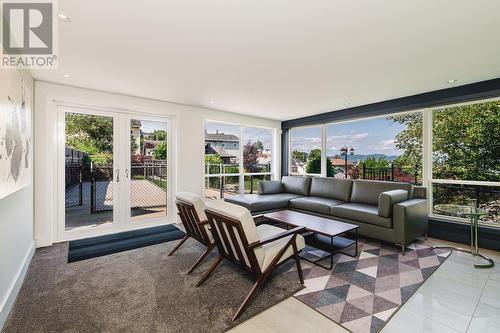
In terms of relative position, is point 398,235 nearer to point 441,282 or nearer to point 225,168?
point 441,282

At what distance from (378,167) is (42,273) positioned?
5669mm

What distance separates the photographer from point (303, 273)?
2.65 m

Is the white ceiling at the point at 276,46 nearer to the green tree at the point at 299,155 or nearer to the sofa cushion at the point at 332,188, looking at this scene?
the sofa cushion at the point at 332,188

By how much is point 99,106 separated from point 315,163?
483 centimetres

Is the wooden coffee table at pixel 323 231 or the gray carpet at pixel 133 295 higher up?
the wooden coffee table at pixel 323 231

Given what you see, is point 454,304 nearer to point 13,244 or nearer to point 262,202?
point 262,202

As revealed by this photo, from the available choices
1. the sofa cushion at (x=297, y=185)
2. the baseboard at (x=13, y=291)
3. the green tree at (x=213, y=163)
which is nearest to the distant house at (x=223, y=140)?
the green tree at (x=213, y=163)

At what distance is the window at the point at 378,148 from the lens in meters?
4.32

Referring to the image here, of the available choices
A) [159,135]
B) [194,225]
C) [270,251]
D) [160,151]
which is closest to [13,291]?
[194,225]

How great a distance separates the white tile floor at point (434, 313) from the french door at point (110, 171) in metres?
3.28

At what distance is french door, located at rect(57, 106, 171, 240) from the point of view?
372cm

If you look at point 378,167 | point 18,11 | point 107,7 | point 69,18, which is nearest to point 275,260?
point 107,7

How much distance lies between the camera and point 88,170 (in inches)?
153

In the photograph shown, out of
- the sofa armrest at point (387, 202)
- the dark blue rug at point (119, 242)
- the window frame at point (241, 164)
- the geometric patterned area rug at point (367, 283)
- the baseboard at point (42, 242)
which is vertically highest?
the window frame at point (241, 164)
